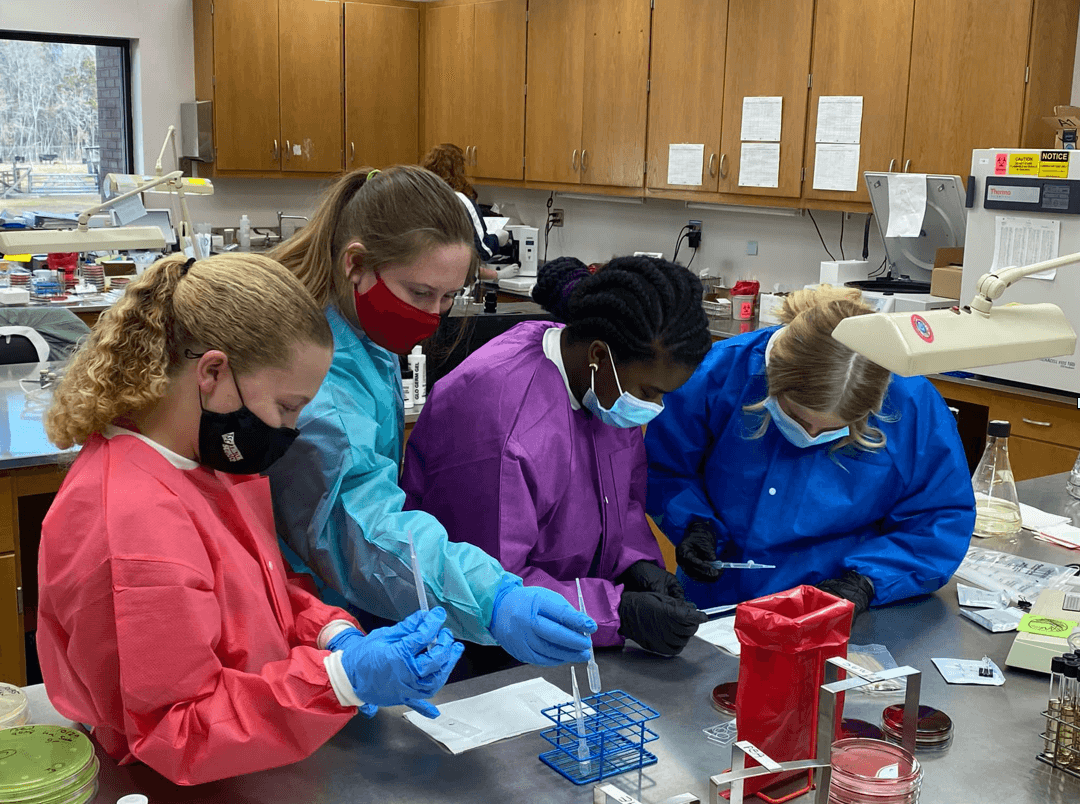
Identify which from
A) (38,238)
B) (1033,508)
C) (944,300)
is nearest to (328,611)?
(38,238)

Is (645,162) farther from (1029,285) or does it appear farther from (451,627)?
(451,627)

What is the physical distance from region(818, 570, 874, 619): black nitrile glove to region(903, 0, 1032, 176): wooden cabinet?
2.58m

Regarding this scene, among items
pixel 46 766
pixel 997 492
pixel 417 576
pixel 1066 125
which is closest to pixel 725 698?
pixel 417 576

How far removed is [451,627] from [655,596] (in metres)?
0.33

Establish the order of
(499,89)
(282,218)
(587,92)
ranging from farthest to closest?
(282,218) < (499,89) < (587,92)

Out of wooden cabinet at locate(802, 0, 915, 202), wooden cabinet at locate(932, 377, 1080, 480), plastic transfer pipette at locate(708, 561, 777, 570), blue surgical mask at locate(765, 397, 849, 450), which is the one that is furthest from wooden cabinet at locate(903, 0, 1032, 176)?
plastic transfer pipette at locate(708, 561, 777, 570)

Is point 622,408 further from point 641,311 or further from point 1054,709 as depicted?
point 1054,709

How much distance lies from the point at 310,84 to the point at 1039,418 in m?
4.74

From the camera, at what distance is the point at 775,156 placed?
15.0ft

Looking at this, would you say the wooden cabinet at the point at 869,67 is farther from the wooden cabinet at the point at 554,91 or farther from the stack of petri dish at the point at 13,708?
the stack of petri dish at the point at 13,708

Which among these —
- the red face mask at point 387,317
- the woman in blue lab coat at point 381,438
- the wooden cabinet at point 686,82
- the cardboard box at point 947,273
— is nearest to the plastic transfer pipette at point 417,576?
the woman in blue lab coat at point 381,438

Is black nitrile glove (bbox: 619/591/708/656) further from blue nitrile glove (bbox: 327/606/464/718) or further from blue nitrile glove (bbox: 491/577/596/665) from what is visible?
blue nitrile glove (bbox: 327/606/464/718)

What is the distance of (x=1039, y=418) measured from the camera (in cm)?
347

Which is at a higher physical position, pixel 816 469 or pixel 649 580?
pixel 816 469
